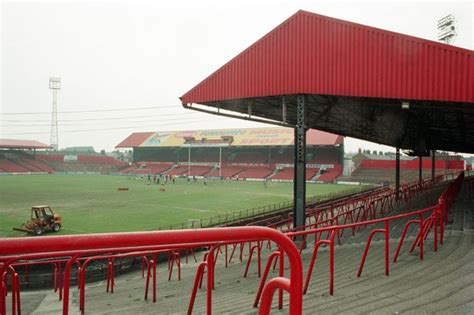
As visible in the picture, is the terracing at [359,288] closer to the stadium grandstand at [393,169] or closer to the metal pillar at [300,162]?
the metal pillar at [300,162]

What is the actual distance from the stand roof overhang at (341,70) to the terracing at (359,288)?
13.9 ft

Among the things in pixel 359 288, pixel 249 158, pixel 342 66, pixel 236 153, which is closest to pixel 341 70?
→ pixel 342 66

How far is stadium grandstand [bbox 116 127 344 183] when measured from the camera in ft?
224

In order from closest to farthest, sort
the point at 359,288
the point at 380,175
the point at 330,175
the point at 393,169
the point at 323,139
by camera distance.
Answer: the point at 359,288, the point at 380,175, the point at 330,175, the point at 393,169, the point at 323,139

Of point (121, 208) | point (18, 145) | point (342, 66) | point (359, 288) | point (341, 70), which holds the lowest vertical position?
point (121, 208)

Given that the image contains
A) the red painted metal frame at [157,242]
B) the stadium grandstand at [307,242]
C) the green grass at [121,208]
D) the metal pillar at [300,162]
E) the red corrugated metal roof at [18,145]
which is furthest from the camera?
the red corrugated metal roof at [18,145]

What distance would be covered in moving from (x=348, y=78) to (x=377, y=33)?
1617mm

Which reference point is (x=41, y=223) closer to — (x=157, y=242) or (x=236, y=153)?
(x=157, y=242)

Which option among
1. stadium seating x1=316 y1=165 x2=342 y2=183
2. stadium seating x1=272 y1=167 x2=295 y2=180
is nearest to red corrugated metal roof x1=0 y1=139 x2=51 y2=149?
stadium seating x1=272 y1=167 x2=295 y2=180

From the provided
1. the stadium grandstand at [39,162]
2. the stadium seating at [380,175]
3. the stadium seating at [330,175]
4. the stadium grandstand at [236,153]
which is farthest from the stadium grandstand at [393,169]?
the stadium grandstand at [39,162]

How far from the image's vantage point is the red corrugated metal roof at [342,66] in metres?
10.9

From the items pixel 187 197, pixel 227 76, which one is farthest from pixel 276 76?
pixel 187 197

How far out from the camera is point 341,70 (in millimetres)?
12242

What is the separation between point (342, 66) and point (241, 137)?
67.7 m
